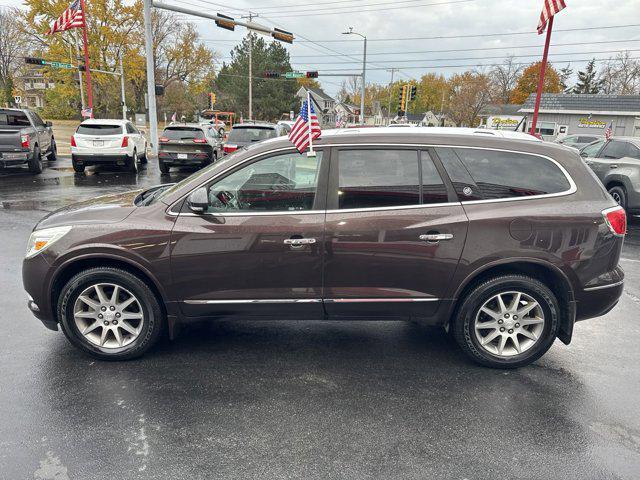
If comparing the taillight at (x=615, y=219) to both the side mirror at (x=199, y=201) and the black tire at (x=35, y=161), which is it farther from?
the black tire at (x=35, y=161)

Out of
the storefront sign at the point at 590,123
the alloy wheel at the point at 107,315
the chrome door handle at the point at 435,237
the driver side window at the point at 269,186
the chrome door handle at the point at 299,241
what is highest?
the storefront sign at the point at 590,123

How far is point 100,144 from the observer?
1467 cm

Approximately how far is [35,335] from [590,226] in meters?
4.76

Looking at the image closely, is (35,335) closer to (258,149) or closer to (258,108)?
(258,149)

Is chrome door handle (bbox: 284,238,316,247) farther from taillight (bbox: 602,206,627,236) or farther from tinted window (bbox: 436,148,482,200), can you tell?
taillight (bbox: 602,206,627,236)

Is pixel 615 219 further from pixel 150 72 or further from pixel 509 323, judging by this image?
pixel 150 72

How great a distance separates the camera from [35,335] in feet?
13.9

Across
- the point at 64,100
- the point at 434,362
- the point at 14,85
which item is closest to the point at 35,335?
the point at 434,362

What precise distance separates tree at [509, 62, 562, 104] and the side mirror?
8372 cm

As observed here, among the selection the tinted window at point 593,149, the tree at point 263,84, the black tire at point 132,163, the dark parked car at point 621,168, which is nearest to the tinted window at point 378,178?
the dark parked car at point 621,168

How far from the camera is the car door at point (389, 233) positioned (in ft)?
11.8

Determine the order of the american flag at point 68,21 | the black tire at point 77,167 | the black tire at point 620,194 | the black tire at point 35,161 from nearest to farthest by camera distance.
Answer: the black tire at point 620,194, the black tire at point 35,161, the black tire at point 77,167, the american flag at point 68,21

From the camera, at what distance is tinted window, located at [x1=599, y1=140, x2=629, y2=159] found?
1029 centimetres

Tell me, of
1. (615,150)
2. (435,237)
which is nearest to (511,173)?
(435,237)
